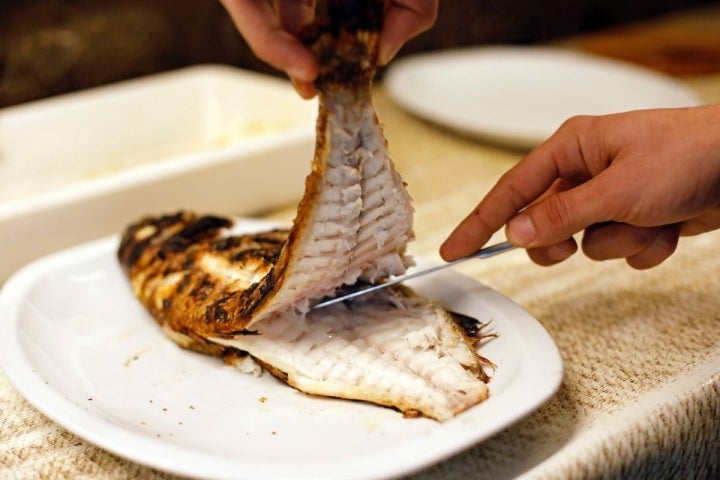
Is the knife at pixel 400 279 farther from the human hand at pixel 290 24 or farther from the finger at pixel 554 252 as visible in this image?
the human hand at pixel 290 24

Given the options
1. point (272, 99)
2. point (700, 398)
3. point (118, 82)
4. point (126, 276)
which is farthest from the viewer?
point (118, 82)

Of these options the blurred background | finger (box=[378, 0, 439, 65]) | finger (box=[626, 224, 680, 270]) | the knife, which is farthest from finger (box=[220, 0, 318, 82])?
the blurred background

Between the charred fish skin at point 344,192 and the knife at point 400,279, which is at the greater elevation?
the charred fish skin at point 344,192

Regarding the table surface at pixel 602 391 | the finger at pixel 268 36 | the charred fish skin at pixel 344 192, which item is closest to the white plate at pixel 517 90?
the table surface at pixel 602 391

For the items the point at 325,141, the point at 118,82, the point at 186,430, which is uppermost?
the point at 325,141

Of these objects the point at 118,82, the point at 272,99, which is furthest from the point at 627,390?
the point at 118,82

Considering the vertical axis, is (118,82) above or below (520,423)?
below

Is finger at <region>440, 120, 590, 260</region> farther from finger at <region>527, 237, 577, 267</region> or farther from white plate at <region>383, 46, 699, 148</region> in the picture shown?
white plate at <region>383, 46, 699, 148</region>

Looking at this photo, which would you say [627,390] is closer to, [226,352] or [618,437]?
[618,437]
